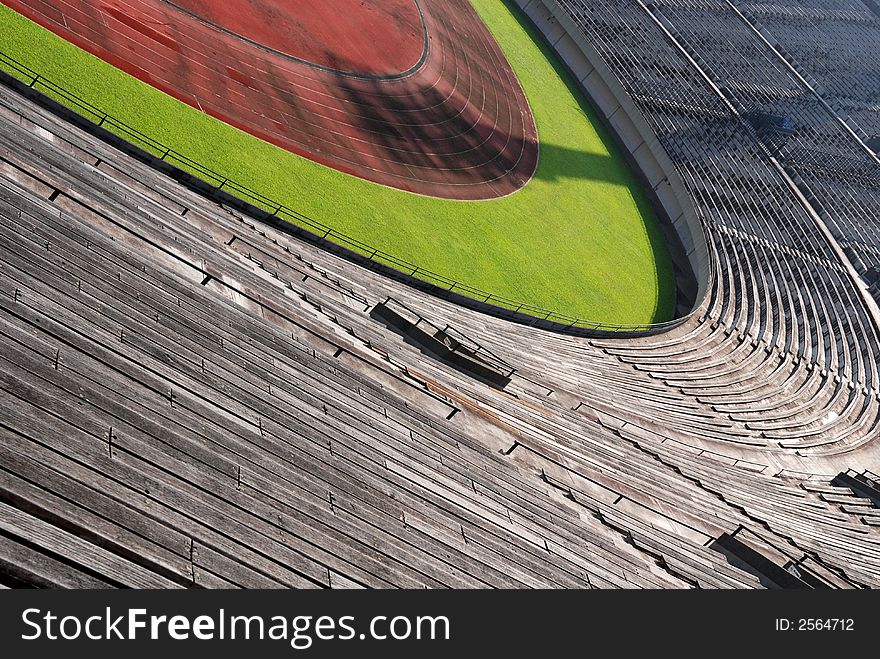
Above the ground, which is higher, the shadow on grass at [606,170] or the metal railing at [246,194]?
the shadow on grass at [606,170]

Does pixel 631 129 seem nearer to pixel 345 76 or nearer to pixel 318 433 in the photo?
pixel 345 76

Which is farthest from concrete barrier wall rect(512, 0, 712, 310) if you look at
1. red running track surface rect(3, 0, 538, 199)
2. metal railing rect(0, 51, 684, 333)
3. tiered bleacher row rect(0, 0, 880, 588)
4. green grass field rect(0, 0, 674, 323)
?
tiered bleacher row rect(0, 0, 880, 588)

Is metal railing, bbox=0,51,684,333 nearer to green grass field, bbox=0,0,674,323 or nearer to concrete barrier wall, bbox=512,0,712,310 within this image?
green grass field, bbox=0,0,674,323

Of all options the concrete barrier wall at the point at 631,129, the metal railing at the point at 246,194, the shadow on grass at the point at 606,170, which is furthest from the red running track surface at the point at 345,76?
the concrete barrier wall at the point at 631,129

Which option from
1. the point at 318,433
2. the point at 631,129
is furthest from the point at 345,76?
the point at 318,433

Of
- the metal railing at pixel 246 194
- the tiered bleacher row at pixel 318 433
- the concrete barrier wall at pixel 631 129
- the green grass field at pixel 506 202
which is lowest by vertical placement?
the tiered bleacher row at pixel 318 433

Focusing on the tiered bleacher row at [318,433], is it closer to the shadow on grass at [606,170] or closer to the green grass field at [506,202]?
the green grass field at [506,202]
